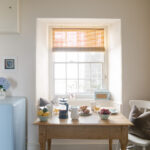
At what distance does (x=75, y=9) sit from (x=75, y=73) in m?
1.08

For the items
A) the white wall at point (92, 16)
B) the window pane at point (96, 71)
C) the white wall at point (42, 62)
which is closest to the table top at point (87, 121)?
the white wall at point (92, 16)

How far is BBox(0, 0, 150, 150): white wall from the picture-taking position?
228cm

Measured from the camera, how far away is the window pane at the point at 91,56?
109 inches

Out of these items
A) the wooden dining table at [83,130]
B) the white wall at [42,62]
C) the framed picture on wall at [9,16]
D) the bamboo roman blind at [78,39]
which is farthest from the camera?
the bamboo roman blind at [78,39]

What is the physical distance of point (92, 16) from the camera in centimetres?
230

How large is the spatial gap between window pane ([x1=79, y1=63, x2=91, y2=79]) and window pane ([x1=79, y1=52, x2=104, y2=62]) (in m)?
0.09

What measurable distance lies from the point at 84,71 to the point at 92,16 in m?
0.96

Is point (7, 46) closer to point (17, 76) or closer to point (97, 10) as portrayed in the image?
point (17, 76)

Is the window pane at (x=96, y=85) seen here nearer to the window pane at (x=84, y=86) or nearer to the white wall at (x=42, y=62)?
the window pane at (x=84, y=86)

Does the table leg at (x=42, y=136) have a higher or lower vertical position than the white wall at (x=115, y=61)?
lower

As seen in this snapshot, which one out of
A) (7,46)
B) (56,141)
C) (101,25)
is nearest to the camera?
(7,46)

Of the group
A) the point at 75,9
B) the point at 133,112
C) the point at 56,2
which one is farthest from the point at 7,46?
the point at 133,112

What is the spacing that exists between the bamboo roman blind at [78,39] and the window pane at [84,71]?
33 cm

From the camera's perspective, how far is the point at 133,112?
2.05 metres
